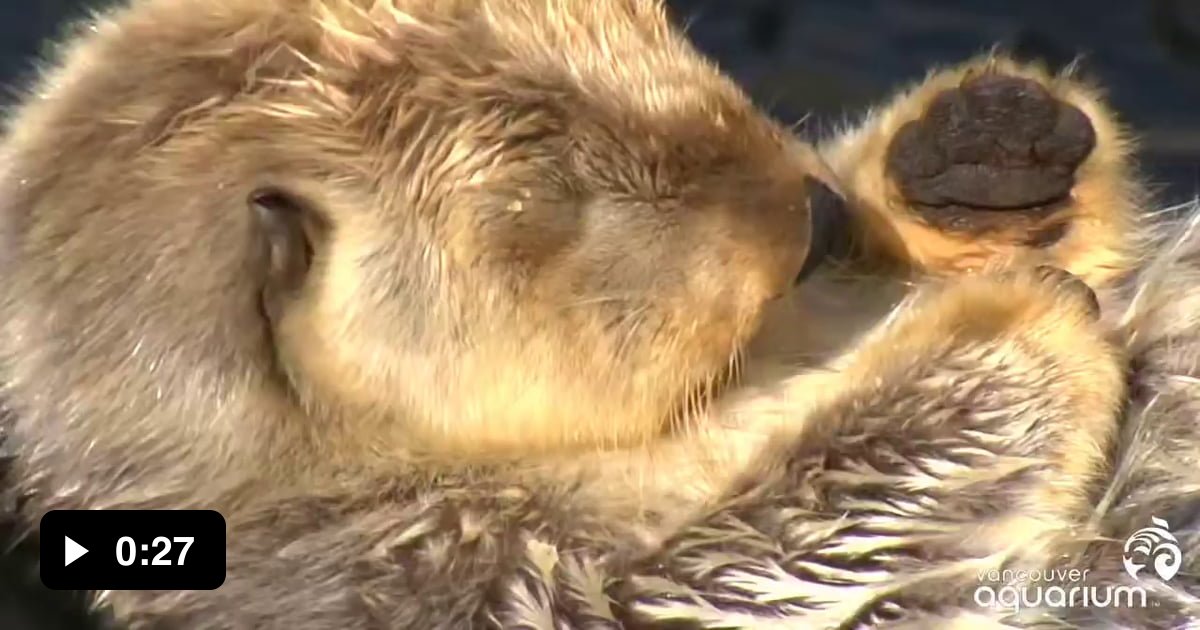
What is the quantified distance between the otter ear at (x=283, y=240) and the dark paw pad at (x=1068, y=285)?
0.71 metres

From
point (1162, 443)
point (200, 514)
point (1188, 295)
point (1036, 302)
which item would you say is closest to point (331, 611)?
point (200, 514)

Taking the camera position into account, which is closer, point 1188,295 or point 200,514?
point 200,514

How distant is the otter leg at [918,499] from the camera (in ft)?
4.72

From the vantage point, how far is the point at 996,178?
161 cm

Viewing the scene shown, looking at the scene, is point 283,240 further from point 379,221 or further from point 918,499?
point 918,499

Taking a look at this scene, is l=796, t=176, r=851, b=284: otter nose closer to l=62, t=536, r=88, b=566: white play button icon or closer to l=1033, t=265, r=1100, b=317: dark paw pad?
l=1033, t=265, r=1100, b=317: dark paw pad

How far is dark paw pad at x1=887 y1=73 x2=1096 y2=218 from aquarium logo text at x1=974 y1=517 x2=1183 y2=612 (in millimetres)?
374

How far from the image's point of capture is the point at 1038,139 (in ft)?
5.28

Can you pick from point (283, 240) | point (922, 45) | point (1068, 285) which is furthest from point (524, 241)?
point (922, 45)

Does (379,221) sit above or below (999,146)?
below

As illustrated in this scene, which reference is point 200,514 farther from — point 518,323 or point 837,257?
point 837,257

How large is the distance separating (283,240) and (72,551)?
1.53 feet

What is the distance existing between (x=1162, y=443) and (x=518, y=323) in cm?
69

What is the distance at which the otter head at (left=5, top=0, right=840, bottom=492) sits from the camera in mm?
1336
